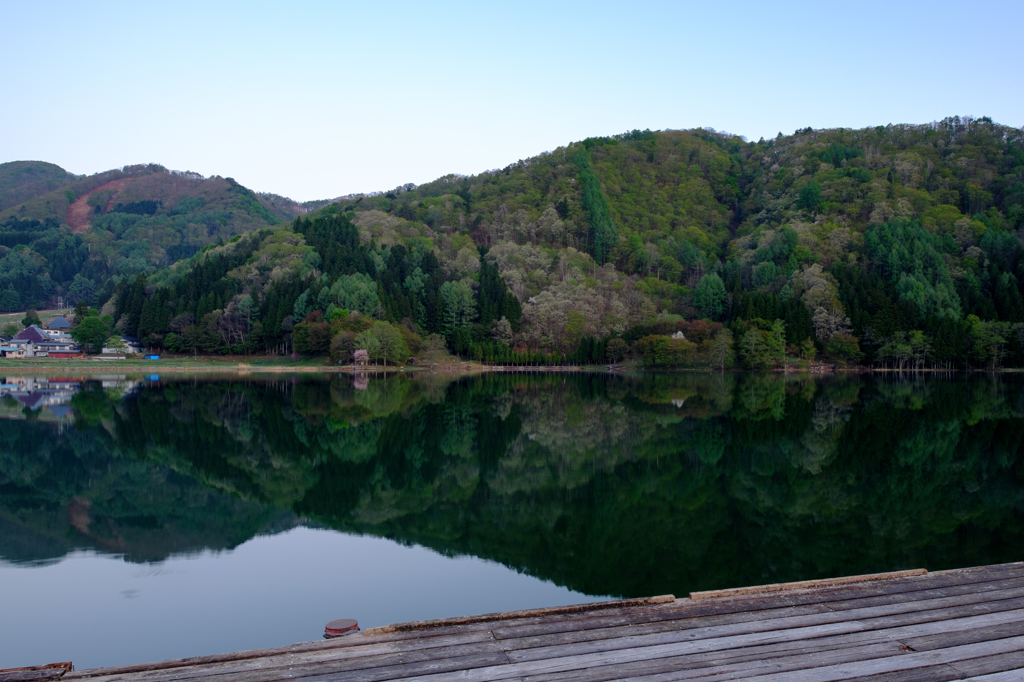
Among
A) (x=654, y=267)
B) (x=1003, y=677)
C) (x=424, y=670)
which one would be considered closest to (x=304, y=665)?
(x=424, y=670)

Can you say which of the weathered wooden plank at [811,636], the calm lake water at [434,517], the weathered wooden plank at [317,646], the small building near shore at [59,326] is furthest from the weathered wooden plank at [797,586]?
the small building near shore at [59,326]

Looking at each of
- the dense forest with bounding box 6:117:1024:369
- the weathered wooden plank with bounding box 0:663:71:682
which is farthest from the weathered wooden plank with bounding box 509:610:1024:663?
the dense forest with bounding box 6:117:1024:369

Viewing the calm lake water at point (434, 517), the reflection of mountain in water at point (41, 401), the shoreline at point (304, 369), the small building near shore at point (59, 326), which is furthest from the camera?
the small building near shore at point (59, 326)

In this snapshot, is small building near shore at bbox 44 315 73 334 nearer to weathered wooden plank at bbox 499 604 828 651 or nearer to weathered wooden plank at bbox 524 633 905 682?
weathered wooden plank at bbox 499 604 828 651

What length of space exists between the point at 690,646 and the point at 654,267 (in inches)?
4884

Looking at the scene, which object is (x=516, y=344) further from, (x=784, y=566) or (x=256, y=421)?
(x=784, y=566)

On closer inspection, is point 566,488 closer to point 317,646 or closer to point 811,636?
point 811,636

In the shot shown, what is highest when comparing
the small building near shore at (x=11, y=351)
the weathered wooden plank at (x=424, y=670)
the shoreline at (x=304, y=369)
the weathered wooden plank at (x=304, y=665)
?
the weathered wooden plank at (x=424, y=670)

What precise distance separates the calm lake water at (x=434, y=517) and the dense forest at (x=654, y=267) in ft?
194

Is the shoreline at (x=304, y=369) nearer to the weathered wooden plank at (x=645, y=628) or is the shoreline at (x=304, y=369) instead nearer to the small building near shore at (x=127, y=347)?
the small building near shore at (x=127, y=347)

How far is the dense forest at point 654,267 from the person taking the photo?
87375 mm

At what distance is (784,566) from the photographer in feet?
33.7

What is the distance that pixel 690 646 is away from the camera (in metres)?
5.81

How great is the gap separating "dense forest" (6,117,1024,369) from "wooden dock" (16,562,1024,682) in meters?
74.5
